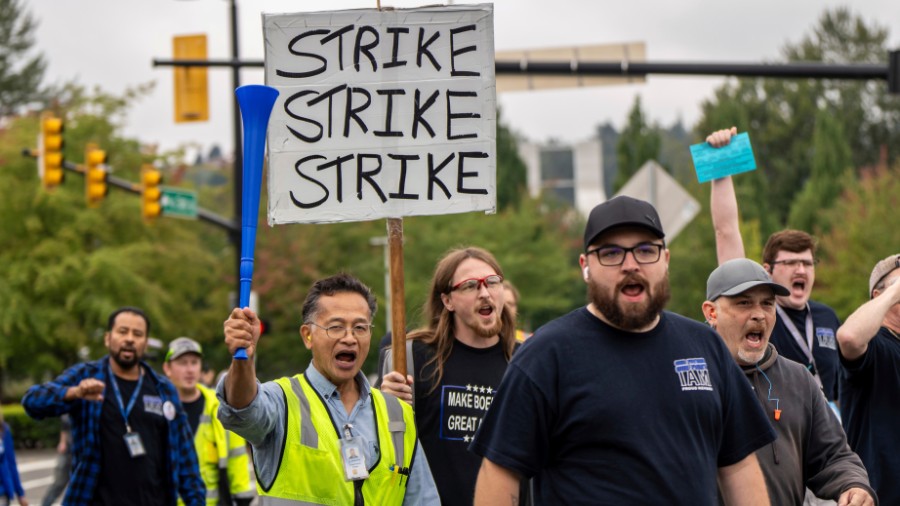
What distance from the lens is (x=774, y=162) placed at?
7244 centimetres

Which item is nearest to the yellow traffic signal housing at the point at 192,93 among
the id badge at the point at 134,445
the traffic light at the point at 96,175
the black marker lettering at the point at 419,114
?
the traffic light at the point at 96,175

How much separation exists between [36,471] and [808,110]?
5634cm

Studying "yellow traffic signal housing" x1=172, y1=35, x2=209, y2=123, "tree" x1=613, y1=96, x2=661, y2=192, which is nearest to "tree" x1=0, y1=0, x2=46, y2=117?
"tree" x1=613, y1=96, x2=661, y2=192

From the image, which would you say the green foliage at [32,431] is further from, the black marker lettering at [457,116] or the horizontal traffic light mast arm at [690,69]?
the black marker lettering at [457,116]

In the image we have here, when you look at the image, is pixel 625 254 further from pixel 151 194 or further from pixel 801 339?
pixel 151 194

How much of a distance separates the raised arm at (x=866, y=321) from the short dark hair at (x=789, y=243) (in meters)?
→ 1.21

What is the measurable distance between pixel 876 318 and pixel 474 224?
39.6 m

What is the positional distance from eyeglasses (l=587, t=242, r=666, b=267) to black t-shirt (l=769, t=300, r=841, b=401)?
10.4 feet

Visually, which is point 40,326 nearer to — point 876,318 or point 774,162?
point 876,318

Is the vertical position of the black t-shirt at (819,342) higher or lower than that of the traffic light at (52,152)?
lower

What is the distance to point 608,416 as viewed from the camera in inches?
168

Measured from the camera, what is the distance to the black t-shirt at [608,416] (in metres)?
4.25

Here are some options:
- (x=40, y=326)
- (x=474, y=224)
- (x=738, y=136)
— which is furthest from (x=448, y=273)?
(x=474, y=224)

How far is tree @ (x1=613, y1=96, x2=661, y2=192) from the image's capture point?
6384 centimetres
